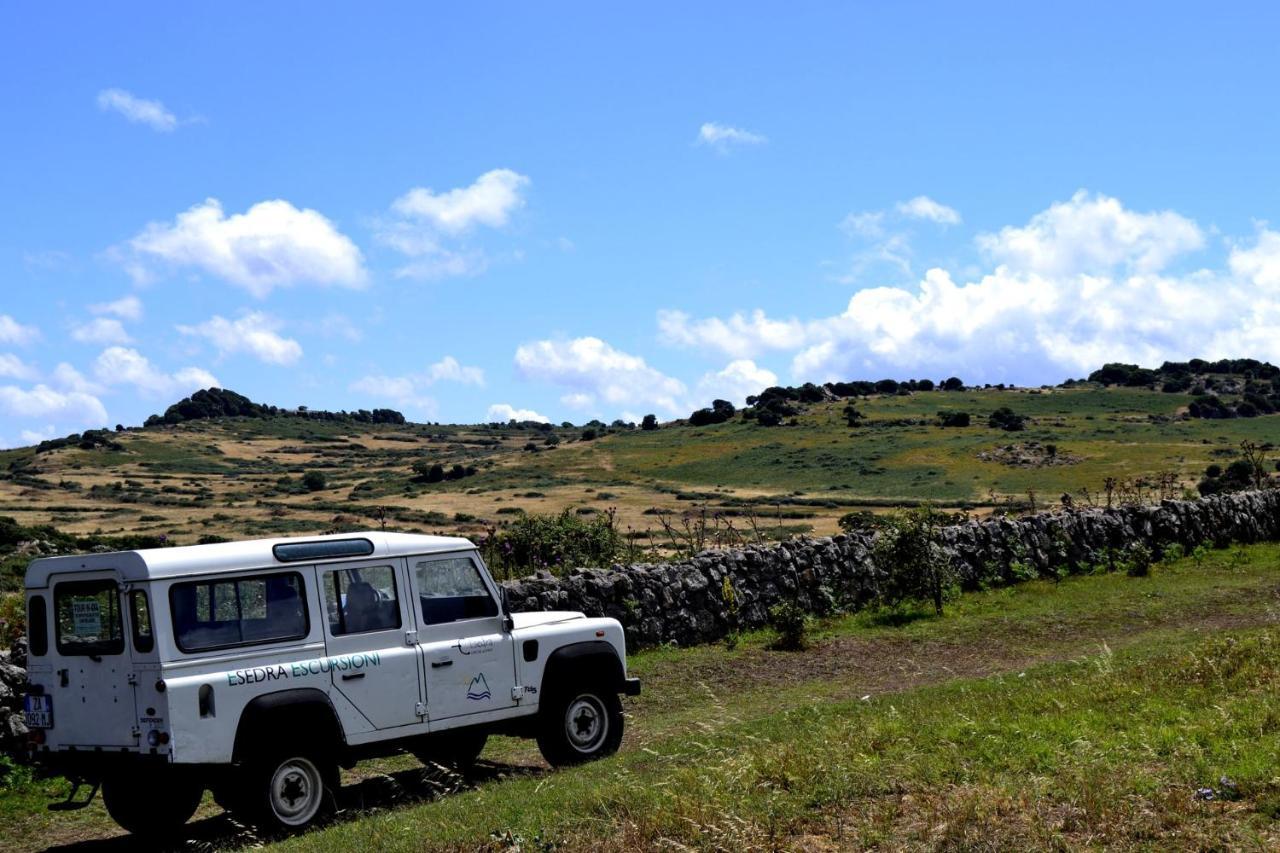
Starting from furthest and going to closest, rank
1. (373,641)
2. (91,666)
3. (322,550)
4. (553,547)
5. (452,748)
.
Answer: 1. (553,547)
2. (452,748)
3. (373,641)
4. (322,550)
5. (91,666)

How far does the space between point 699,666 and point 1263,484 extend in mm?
21868

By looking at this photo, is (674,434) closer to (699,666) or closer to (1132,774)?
(699,666)

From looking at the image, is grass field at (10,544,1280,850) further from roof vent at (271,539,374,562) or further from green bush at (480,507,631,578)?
green bush at (480,507,631,578)

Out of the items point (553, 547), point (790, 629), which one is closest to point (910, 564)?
point (790, 629)

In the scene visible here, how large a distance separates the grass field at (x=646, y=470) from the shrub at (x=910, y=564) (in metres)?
22.7

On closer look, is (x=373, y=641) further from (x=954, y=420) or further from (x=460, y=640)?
(x=954, y=420)

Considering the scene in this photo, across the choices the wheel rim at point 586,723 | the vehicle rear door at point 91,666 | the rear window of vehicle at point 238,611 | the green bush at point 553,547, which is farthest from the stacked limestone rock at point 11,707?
the green bush at point 553,547

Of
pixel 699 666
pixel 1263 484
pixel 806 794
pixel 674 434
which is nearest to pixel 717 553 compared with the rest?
pixel 699 666

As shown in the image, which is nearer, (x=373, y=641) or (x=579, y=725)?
(x=373, y=641)

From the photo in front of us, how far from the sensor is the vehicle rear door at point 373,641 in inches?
396

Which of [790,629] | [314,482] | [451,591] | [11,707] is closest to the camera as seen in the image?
[451,591]

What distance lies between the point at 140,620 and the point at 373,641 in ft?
6.12

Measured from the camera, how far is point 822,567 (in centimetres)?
2136

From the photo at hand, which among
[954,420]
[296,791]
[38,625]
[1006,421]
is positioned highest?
[954,420]
